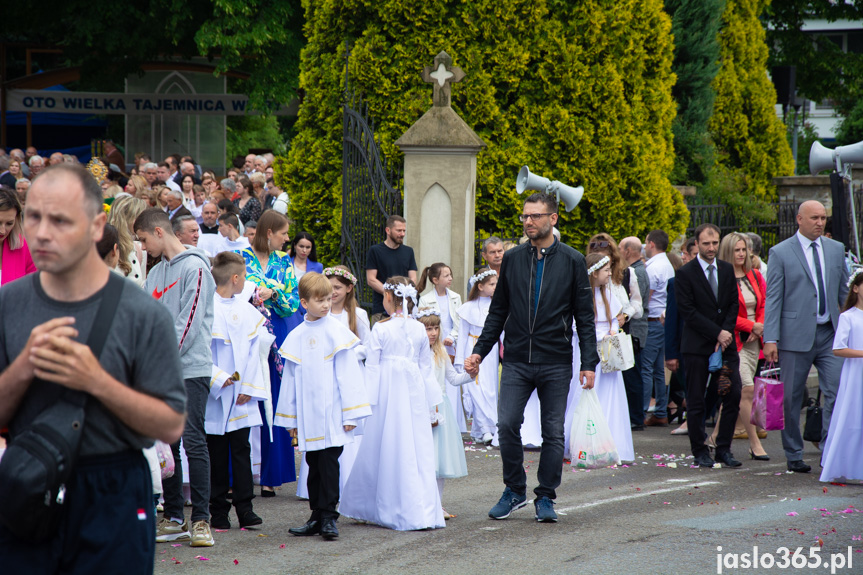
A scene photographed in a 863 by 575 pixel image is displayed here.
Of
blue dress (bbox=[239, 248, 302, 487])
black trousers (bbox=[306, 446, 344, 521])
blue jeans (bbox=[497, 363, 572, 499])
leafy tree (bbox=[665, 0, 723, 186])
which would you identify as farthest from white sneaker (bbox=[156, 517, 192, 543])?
leafy tree (bbox=[665, 0, 723, 186])

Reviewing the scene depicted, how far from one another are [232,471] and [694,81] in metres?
15.1

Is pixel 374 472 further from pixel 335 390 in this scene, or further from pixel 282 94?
pixel 282 94

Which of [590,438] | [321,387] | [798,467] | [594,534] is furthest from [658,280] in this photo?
[321,387]

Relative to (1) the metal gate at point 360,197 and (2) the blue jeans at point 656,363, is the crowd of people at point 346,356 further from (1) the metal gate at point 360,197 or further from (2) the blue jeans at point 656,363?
(1) the metal gate at point 360,197

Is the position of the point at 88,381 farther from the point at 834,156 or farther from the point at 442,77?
the point at 834,156

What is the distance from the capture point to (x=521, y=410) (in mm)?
7133

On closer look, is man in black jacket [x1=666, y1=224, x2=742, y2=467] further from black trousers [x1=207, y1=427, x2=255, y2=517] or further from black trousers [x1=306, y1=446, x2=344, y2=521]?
black trousers [x1=207, y1=427, x2=255, y2=517]

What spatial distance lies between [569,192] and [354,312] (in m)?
5.03

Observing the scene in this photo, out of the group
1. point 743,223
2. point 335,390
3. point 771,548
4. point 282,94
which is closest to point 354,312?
point 335,390

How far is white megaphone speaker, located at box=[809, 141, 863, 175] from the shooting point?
433 inches

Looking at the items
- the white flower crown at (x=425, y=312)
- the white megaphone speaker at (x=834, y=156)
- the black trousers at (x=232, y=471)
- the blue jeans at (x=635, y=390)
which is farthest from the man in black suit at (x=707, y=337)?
the black trousers at (x=232, y=471)

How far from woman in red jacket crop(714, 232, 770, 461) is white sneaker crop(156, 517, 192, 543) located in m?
5.54

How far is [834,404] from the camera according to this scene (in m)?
8.61

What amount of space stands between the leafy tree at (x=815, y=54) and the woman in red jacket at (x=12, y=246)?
965 inches
